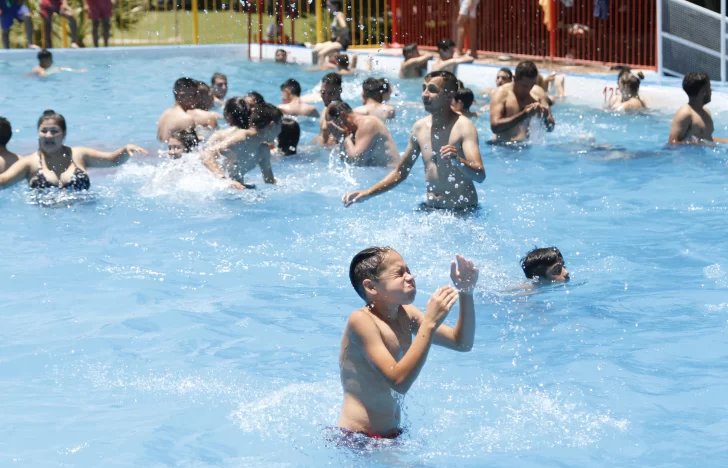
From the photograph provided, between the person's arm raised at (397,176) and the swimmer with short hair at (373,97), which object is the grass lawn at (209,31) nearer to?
the swimmer with short hair at (373,97)

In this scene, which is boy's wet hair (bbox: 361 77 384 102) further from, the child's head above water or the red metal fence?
the child's head above water

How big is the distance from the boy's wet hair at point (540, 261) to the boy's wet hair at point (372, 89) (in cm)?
527

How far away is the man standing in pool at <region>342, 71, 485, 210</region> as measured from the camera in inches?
318

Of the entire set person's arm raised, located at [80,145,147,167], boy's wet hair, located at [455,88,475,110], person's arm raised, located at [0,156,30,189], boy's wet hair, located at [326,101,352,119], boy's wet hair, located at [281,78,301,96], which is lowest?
person's arm raised, located at [0,156,30,189]

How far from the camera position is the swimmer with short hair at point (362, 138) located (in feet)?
36.4

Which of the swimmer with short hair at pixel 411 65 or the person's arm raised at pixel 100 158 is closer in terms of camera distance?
the person's arm raised at pixel 100 158

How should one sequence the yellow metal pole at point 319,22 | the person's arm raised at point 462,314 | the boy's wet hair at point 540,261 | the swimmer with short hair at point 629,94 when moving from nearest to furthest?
the person's arm raised at point 462,314
the boy's wet hair at point 540,261
the swimmer with short hair at point 629,94
the yellow metal pole at point 319,22

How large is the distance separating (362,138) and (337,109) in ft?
1.42

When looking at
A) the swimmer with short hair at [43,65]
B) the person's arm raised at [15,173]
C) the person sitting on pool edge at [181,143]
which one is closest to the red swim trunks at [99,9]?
the swimmer with short hair at [43,65]

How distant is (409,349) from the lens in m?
4.44

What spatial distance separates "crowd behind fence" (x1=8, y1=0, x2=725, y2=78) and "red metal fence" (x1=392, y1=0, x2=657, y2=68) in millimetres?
16

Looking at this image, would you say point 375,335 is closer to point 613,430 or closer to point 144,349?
point 613,430

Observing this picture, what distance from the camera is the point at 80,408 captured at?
229 inches

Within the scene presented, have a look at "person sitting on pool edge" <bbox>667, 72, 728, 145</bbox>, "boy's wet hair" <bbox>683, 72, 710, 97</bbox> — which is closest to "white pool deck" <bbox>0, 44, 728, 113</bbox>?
"person sitting on pool edge" <bbox>667, 72, 728, 145</bbox>
